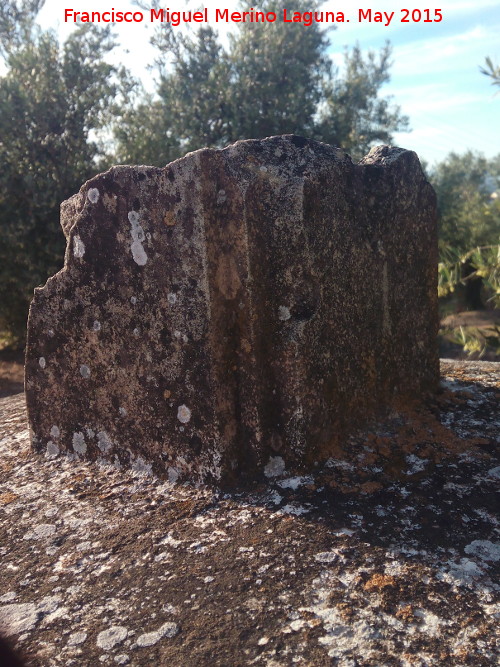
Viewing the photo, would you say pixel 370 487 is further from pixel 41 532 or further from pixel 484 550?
pixel 41 532

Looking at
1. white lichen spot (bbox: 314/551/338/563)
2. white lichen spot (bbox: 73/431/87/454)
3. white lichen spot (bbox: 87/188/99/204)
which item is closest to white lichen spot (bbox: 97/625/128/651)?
white lichen spot (bbox: 314/551/338/563)

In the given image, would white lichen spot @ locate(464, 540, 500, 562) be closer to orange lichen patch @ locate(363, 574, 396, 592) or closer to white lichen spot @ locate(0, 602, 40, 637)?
orange lichen patch @ locate(363, 574, 396, 592)

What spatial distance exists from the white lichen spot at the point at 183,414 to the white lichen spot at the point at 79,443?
577mm

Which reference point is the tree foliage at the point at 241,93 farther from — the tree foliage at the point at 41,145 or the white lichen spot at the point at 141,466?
the white lichen spot at the point at 141,466

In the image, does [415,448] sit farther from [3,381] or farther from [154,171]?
[3,381]

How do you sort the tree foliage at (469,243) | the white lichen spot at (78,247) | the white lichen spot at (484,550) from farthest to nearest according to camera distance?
the tree foliage at (469,243) → the white lichen spot at (78,247) → the white lichen spot at (484,550)

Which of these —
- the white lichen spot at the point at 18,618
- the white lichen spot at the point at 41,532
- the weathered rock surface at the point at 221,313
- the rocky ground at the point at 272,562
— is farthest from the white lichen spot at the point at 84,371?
the white lichen spot at the point at 18,618

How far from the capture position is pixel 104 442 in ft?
8.98

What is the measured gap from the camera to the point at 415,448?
261cm

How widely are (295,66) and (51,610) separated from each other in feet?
40.1

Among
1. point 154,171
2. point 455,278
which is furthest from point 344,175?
point 455,278

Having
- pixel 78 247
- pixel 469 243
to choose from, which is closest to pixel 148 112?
pixel 469 243

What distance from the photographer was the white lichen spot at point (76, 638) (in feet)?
5.57

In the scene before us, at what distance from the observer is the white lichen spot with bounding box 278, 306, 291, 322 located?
2.37 meters
